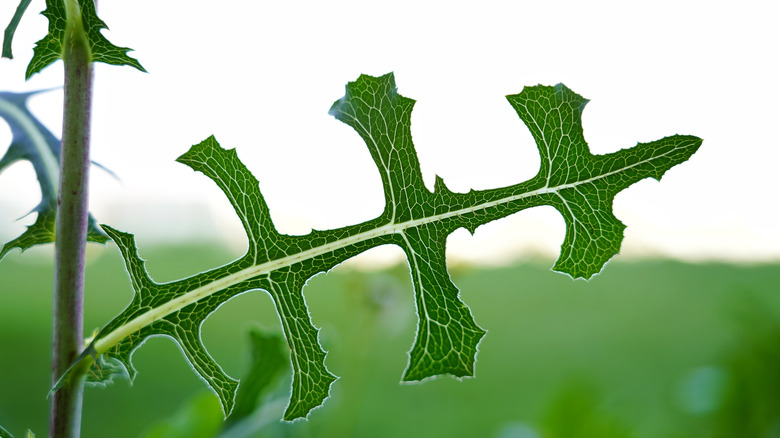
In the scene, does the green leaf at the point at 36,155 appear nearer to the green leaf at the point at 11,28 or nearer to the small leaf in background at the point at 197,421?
the green leaf at the point at 11,28

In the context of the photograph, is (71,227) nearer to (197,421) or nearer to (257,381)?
(257,381)

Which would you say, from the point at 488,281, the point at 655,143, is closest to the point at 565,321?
the point at 488,281

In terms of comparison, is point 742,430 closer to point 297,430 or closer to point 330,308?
point 297,430

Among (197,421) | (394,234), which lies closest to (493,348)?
(197,421)

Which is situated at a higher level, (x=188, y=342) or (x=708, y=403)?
(x=188, y=342)

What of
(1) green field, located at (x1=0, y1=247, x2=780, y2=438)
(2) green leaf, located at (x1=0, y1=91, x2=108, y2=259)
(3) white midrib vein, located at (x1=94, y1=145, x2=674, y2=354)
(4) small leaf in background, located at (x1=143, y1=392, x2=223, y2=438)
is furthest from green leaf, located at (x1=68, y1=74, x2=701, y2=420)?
(1) green field, located at (x1=0, y1=247, x2=780, y2=438)

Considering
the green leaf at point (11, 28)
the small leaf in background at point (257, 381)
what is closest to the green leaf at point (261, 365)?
the small leaf in background at point (257, 381)

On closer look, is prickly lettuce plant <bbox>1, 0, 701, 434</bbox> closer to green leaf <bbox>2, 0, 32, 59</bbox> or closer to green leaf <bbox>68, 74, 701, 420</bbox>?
green leaf <bbox>68, 74, 701, 420</bbox>
